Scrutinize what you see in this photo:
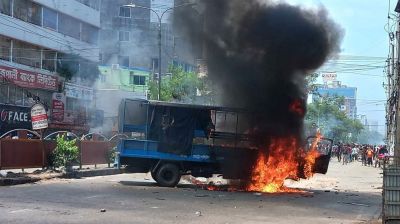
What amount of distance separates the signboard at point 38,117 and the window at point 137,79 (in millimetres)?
25292

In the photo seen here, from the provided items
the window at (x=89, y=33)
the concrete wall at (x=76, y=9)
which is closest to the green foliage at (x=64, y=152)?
the concrete wall at (x=76, y=9)

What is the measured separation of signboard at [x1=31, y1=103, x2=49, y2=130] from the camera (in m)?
15.4

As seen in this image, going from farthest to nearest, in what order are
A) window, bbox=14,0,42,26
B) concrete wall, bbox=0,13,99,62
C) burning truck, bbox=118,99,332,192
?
window, bbox=14,0,42,26 → concrete wall, bbox=0,13,99,62 → burning truck, bbox=118,99,332,192

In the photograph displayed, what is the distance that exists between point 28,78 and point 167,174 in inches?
649

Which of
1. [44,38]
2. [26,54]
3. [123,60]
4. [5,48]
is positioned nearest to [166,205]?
[5,48]

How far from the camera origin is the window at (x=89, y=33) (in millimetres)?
34500

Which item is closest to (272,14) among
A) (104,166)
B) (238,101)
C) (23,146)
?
(238,101)

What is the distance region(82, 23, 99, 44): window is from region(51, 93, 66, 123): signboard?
552cm

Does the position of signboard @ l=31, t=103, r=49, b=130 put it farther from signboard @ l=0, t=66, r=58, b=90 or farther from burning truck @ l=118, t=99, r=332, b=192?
signboard @ l=0, t=66, r=58, b=90

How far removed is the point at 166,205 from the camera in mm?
10016

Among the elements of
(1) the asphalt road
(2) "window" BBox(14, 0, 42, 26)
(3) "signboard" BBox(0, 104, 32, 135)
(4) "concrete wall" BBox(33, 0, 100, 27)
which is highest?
(4) "concrete wall" BBox(33, 0, 100, 27)

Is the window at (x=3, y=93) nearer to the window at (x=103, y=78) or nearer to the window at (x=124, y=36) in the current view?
the window at (x=124, y=36)

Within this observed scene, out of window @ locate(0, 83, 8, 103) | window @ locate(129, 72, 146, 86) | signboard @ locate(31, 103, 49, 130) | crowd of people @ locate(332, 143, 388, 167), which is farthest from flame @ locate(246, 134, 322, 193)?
window @ locate(129, 72, 146, 86)

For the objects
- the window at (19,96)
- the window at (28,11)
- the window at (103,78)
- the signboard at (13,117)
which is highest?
the window at (28,11)
